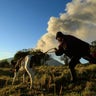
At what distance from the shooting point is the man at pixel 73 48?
14.1 meters

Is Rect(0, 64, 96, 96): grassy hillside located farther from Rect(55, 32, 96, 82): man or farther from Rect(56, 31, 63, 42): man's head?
Rect(56, 31, 63, 42): man's head

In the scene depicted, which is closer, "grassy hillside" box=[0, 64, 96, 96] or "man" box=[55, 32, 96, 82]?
"grassy hillside" box=[0, 64, 96, 96]

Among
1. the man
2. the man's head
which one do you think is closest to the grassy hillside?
the man

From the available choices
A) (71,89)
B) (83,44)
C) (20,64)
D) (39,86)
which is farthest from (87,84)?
(20,64)

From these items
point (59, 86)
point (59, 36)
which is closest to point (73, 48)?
point (59, 36)

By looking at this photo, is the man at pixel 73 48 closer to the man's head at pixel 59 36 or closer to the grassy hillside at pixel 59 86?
the man's head at pixel 59 36

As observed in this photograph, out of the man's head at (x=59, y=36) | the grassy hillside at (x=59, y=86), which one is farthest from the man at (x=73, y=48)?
the grassy hillside at (x=59, y=86)

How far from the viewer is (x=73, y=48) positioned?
14141 millimetres

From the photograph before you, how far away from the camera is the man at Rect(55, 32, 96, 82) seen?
1413cm

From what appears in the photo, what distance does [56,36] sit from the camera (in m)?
14.6

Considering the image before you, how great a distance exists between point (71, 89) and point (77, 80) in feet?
2.81

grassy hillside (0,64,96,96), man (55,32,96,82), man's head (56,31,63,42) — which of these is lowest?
grassy hillside (0,64,96,96)

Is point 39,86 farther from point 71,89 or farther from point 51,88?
point 71,89

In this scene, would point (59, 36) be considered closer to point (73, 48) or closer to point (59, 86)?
point (73, 48)
